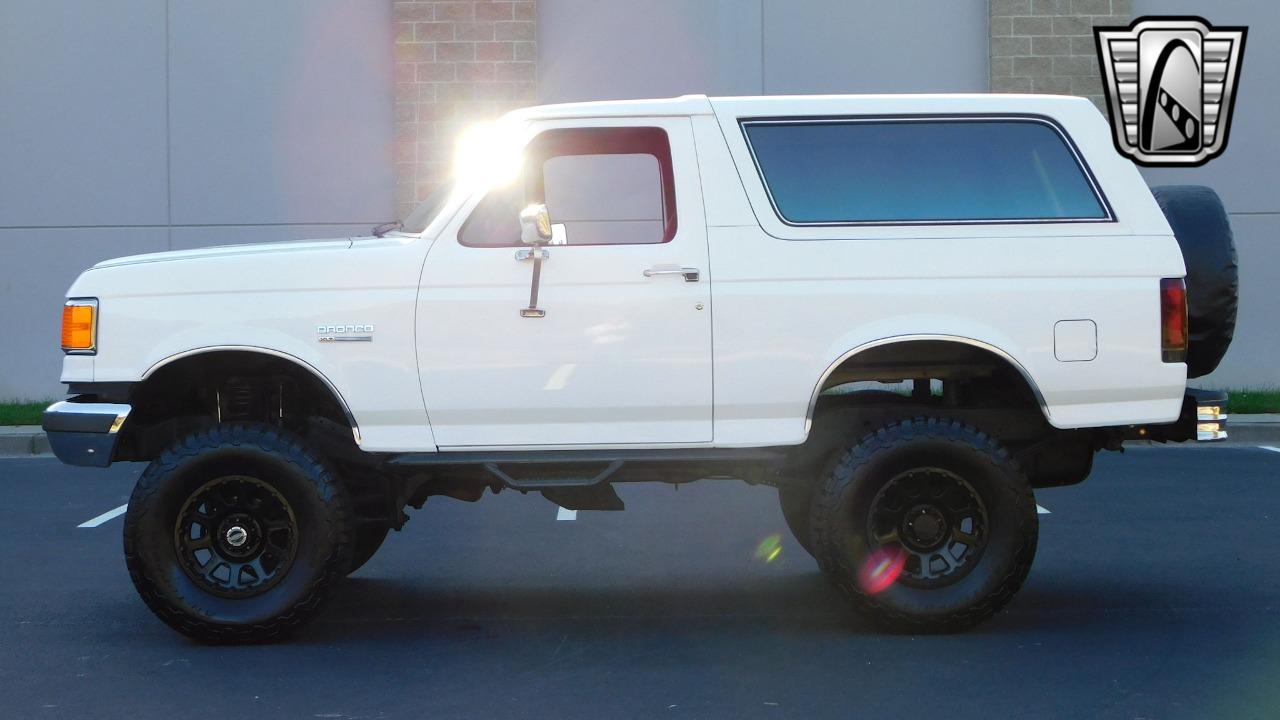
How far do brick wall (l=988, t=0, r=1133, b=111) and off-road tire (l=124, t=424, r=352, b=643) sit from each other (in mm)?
13130

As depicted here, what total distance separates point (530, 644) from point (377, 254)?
5.67ft

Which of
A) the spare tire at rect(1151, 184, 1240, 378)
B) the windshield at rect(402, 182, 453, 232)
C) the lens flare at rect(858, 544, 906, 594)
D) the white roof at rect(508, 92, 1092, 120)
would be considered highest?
the white roof at rect(508, 92, 1092, 120)

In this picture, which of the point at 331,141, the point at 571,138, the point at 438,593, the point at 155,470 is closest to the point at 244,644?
the point at 155,470

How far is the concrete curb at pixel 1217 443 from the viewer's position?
14.7 meters

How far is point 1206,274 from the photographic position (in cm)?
699

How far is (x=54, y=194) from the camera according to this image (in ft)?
61.5

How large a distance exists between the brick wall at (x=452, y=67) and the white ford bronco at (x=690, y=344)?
11347mm

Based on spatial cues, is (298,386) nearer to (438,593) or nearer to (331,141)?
(438,593)

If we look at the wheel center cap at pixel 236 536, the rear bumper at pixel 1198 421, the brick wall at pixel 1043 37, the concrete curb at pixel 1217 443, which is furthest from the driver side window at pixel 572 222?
the brick wall at pixel 1043 37

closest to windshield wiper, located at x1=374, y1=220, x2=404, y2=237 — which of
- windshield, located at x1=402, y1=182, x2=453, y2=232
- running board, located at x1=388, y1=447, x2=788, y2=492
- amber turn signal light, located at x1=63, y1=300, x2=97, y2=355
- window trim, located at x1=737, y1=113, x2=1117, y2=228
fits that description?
windshield, located at x1=402, y1=182, x2=453, y2=232

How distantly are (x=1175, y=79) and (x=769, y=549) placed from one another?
7.86 meters

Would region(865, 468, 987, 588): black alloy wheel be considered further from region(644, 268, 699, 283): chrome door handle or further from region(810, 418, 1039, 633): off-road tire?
region(644, 268, 699, 283): chrome door handle

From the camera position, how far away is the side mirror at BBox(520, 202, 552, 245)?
6.57 meters

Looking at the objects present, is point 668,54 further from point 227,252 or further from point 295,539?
point 295,539
